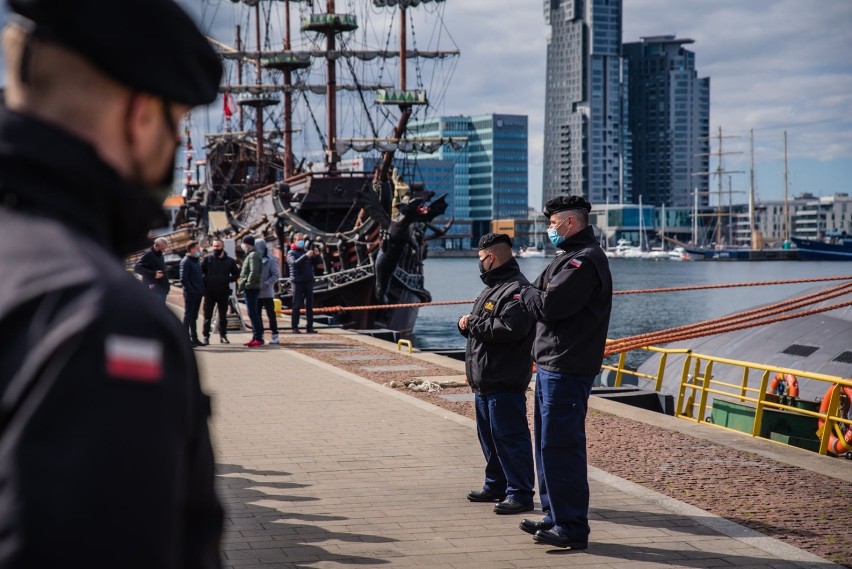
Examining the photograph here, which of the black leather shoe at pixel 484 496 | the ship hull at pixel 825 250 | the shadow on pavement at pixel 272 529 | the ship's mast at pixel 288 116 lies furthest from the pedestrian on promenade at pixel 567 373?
the ship hull at pixel 825 250

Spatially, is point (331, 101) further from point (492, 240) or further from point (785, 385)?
point (492, 240)

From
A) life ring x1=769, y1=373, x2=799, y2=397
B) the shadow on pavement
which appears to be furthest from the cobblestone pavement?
life ring x1=769, y1=373, x2=799, y2=397

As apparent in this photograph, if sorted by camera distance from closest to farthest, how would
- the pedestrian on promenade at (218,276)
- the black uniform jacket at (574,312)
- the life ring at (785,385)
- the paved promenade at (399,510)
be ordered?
the paved promenade at (399,510) → the black uniform jacket at (574,312) → the life ring at (785,385) → the pedestrian on promenade at (218,276)

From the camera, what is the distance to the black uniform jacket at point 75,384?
1.30 m

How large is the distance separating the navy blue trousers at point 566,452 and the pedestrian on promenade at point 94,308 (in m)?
5.31

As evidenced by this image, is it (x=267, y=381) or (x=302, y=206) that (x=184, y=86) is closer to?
(x=267, y=381)

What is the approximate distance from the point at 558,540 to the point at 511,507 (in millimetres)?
1019

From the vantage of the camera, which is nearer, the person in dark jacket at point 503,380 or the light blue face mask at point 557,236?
the light blue face mask at point 557,236

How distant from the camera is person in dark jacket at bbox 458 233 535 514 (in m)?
7.75

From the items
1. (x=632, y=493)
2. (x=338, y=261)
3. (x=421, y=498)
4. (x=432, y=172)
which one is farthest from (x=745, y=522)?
→ (x=432, y=172)

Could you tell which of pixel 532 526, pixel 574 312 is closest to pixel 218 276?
pixel 532 526

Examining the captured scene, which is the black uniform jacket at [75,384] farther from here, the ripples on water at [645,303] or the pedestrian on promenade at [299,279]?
the ripples on water at [645,303]

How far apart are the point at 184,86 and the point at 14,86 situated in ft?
0.79

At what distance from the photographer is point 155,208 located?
1623 mm
